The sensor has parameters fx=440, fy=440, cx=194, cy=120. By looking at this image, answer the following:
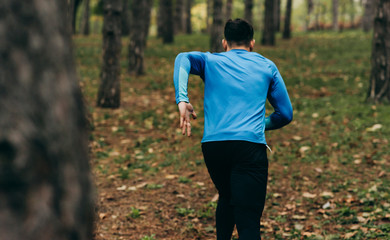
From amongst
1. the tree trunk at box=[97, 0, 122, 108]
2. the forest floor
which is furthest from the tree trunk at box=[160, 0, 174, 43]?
the tree trunk at box=[97, 0, 122, 108]

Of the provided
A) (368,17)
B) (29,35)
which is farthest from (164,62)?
(368,17)

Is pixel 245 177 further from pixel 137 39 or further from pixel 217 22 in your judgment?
pixel 217 22

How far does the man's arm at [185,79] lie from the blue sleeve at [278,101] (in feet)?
1.99

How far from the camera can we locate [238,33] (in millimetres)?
3709

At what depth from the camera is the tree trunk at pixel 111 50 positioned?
33.5 ft

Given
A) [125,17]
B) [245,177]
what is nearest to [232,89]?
[245,177]

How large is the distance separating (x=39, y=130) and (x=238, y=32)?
8.70 ft

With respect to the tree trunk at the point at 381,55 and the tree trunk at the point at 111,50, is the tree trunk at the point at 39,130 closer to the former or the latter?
the tree trunk at the point at 111,50

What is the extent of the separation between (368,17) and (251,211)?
28.6 m

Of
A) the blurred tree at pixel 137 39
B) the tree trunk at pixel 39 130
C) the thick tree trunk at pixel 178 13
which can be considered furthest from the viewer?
the thick tree trunk at pixel 178 13

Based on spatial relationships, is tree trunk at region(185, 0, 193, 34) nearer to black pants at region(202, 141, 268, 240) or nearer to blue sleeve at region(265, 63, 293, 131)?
blue sleeve at region(265, 63, 293, 131)

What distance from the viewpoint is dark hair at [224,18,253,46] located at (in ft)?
12.0

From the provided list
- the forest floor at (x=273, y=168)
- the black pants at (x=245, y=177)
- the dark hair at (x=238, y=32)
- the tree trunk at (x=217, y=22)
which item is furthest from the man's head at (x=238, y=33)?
the tree trunk at (x=217, y=22)

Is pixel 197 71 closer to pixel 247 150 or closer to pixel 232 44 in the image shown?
pixel 232 44
